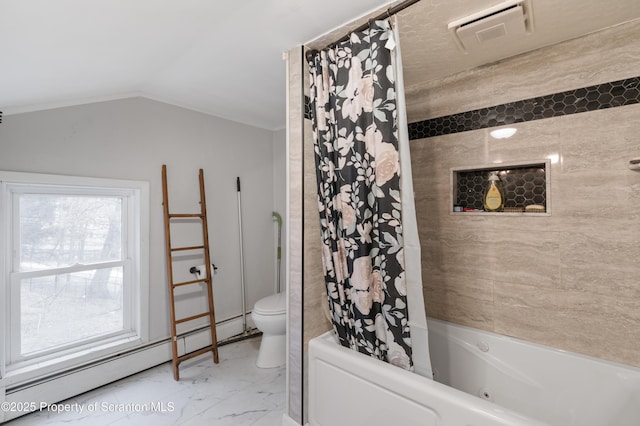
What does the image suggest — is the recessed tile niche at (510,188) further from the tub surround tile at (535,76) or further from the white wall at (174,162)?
the white wall at (174,162)

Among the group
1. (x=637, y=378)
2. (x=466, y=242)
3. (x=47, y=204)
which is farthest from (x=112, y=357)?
(x=637, y=378)

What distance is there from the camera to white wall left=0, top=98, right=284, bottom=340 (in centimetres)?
190

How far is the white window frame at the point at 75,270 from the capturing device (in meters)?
1.79

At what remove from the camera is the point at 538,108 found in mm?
1630

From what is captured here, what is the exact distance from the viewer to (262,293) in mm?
3209

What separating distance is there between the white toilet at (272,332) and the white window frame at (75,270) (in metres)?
0.91

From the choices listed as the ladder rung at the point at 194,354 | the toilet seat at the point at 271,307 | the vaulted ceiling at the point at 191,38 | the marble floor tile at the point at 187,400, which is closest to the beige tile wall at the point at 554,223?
the vaulted ceiling at the point at 191,38

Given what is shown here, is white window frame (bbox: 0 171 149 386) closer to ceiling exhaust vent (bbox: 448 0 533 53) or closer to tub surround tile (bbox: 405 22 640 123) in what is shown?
tub surround tile (bbox: 405 22 640 123)

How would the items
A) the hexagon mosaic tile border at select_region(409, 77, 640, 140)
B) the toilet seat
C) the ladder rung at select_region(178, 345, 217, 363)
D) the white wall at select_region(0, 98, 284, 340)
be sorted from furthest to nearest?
the toilet seat
the ladder rung at select_region(178, 345, 217, 363)
the white wall at select_region(0, 98, 284, 340)
the hexagon mosaic tile border at select_region(409, 77, 640, 140)

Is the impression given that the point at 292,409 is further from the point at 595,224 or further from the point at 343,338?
the point at 595,224

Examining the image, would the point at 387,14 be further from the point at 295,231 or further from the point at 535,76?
the point at 295,231

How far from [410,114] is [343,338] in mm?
1583

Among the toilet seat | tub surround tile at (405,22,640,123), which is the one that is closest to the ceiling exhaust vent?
tub surround tile at (405,22,640,123)

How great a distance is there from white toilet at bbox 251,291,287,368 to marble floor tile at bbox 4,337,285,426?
0.07 metres
